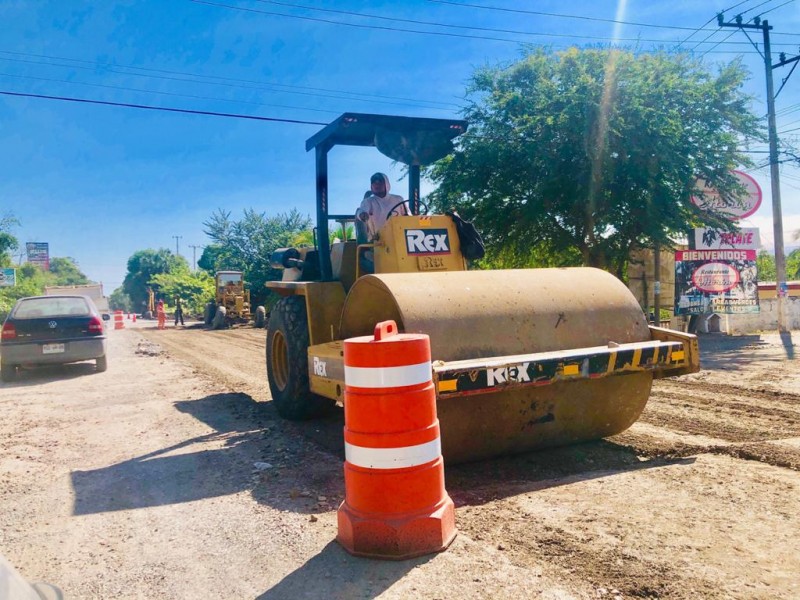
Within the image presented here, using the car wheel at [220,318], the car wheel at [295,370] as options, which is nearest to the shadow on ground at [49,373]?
the car wheel at [295,370]

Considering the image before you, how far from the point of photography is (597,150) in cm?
1549

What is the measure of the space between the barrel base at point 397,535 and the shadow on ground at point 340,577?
37 millimetres

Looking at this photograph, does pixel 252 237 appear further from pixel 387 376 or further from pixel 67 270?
pixel 67 270

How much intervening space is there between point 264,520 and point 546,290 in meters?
2.57

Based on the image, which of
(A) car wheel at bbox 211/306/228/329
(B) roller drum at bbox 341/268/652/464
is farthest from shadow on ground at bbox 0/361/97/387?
(A) car wheel at bbox 211/306/228/329

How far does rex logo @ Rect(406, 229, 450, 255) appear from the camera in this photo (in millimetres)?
5785

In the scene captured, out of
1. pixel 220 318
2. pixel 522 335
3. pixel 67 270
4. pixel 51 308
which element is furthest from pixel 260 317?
pixel 67 270

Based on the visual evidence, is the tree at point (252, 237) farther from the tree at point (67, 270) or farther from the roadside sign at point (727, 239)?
the tree at point (67, 270)

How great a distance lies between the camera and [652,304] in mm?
18781

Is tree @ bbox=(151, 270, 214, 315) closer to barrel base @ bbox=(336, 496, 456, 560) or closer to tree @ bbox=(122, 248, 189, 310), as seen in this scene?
tree @ bbox=(122, 248, 189, 310)

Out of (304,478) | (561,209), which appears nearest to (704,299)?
(561,209)

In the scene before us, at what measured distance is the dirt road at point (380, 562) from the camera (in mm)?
2969

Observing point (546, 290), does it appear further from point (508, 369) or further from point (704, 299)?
point (704, 299)

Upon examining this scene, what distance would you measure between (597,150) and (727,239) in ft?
15.3
